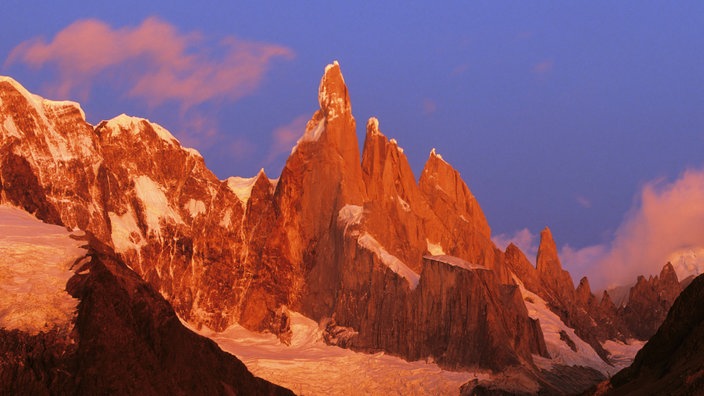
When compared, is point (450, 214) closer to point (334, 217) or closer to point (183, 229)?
point (334, 217)

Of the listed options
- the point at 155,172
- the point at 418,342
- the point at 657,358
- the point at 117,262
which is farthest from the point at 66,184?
the point at 657,358

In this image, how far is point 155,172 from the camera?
494 ft

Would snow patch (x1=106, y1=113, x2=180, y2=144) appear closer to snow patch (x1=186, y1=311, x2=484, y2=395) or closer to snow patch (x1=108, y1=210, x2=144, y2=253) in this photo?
snow patch (x1=108, y1=210, x2=144, y2=253)

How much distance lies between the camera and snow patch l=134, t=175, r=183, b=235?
146288mm

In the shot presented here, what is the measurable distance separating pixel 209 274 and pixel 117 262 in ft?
127

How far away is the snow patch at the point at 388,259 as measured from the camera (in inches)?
5856

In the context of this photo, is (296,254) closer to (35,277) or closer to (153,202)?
(153,202)

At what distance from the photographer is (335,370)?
447 ft

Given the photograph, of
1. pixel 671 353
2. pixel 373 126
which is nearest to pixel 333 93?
pixel 373 126

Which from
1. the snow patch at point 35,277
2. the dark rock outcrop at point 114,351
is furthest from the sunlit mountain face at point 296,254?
the snow patch at point 35,277

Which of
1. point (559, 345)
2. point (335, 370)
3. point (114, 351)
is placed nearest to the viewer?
point (114, 351)

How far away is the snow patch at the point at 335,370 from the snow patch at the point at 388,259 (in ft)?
34.0

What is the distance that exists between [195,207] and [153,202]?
5726 millimetres

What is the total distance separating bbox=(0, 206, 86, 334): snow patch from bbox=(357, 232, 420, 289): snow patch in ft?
154
